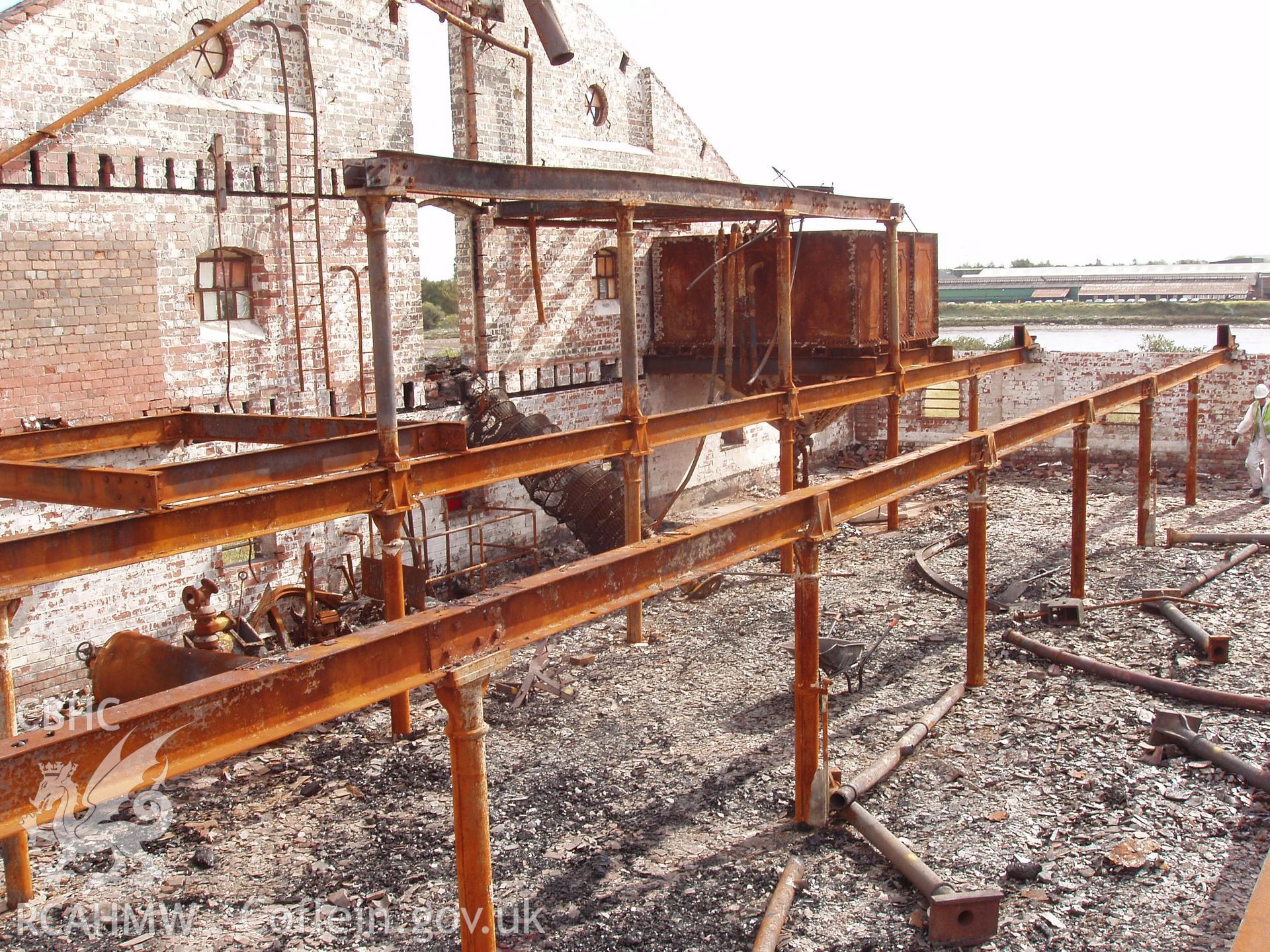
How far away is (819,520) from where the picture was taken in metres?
7.07

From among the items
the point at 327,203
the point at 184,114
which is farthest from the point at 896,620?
the point at 184,114

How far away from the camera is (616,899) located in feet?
21.1

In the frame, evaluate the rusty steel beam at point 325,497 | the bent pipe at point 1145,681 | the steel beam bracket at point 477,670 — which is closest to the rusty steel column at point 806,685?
the rusty steel beam at point 325,497

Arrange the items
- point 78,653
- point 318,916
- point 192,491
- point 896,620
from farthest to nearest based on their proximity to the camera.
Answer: point 896,620 < point 78,653 < point 192,491 < point 318,916

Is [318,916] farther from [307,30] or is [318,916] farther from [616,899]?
[307,30]

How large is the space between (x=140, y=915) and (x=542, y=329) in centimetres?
988

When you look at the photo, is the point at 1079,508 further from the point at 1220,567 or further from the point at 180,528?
the point at 180,528

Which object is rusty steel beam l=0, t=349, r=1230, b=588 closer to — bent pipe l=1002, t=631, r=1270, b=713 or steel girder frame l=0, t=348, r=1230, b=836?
steel girder frame l=0, t=348, r=1230, b=836

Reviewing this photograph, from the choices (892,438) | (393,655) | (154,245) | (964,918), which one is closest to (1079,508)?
(892,438)

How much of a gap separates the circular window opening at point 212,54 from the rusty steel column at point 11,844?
259 inches

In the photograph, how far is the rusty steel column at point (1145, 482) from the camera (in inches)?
520

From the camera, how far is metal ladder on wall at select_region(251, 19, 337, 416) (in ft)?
38.5

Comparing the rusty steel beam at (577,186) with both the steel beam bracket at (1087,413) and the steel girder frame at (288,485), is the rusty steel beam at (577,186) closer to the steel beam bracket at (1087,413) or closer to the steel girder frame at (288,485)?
the steel girder frame at (288,485)

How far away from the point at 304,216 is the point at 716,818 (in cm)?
786
